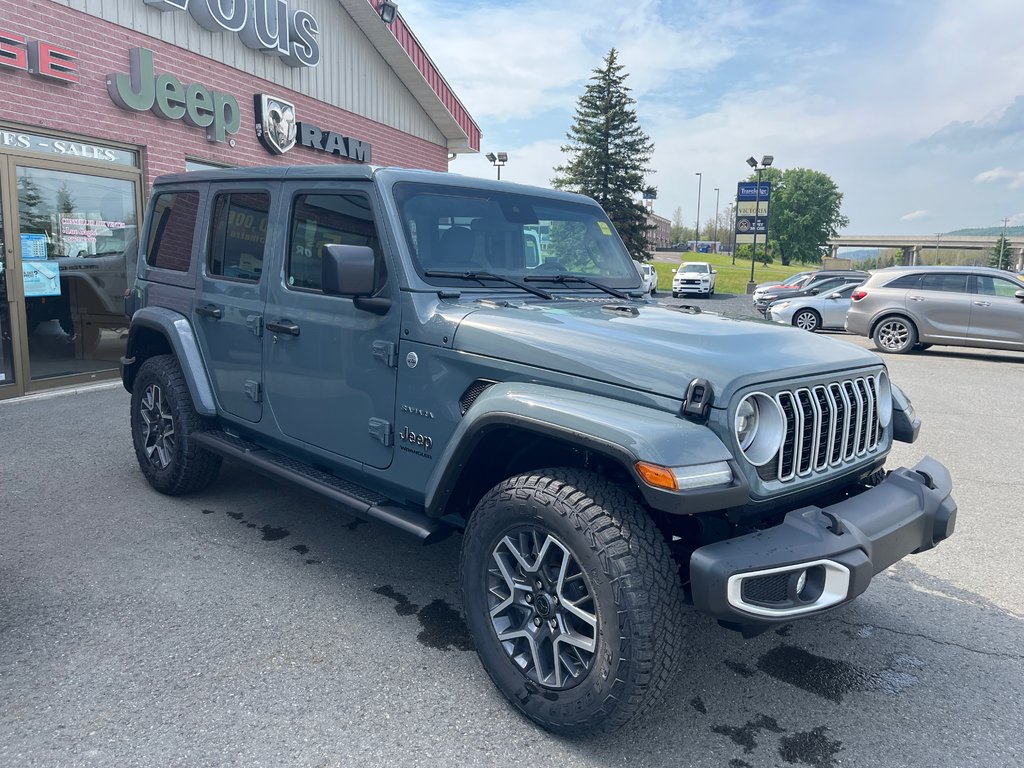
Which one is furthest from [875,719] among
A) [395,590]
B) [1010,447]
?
[1010,447]

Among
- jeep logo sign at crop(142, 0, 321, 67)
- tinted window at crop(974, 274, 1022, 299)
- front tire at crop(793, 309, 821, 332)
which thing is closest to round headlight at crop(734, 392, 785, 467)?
jeep logo sign at crop(142, 0, 321, 67)

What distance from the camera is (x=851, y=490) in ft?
10.2

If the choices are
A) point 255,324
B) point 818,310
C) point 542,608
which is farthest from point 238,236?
point 818,310

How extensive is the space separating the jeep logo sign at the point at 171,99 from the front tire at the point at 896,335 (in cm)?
1150

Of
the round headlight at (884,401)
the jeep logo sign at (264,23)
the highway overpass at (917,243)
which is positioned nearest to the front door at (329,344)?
the round headlight at (884,401)

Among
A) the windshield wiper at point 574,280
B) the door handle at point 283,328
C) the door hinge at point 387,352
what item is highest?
the windshield wiper at point 574,280

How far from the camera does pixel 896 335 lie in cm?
1382

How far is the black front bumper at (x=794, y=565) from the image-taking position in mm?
2240

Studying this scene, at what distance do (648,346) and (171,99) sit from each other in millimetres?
8854

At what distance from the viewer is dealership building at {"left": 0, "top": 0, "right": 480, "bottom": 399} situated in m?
7.86

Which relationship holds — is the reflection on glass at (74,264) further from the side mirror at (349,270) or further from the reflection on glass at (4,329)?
the side mirror at (349,270)

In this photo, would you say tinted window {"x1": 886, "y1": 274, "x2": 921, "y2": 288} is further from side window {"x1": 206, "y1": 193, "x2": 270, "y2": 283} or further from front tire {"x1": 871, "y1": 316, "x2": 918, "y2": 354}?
side window {"x1": 206, "y1": 193, "x2": 270, "y2": 283}

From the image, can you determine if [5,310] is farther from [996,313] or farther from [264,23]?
[996,313]

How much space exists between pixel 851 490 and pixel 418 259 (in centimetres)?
207
